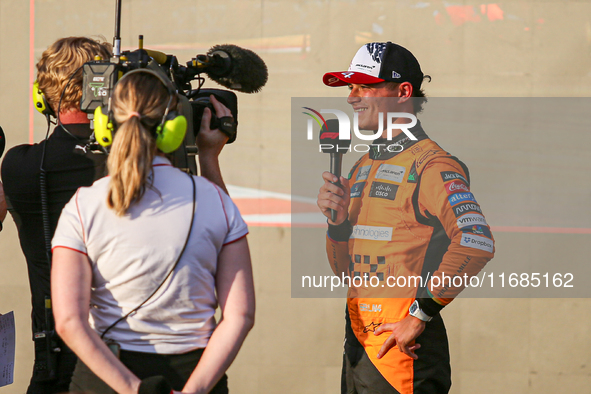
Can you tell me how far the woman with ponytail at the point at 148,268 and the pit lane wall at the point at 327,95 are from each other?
1.76 metres

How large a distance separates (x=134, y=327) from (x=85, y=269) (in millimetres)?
144

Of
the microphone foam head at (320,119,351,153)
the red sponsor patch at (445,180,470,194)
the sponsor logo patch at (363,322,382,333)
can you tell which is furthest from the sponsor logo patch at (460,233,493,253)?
the microphone foam head at (320,119,351,153)

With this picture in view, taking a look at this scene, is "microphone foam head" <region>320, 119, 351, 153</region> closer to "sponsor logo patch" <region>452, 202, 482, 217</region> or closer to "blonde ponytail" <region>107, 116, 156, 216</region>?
"sponsor logo patch" <region>452, 202, 482, 217</region>

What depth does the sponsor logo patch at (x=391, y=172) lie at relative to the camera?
63.6 inches

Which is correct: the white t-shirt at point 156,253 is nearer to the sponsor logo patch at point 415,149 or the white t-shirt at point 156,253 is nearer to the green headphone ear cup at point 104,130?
the green headphone ear cup at point 104,130

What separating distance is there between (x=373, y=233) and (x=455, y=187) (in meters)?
0.27

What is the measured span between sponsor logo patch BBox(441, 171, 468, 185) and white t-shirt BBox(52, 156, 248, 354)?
2.20ft

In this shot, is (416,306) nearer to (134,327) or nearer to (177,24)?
(134,327)

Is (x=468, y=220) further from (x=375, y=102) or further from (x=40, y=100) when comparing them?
(x=40, y=100)

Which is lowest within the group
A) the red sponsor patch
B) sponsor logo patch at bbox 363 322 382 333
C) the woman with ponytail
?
sponsor logo patch at bbox 363 322 382 333

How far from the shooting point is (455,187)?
151cm

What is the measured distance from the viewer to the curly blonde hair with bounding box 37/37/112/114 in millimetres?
1367

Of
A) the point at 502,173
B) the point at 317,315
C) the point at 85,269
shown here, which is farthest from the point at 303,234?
the point at 85,269

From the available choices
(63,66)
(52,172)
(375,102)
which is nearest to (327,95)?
(375,102)
